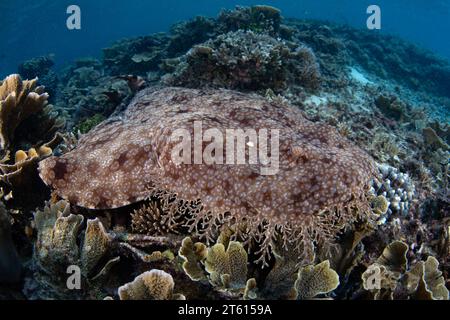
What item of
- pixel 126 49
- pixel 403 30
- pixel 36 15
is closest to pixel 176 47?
pixel 126 49

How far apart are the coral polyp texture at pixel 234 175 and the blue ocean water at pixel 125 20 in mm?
36254

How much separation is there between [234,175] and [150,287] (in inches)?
50.9

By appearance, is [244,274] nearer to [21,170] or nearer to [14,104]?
[21,170]

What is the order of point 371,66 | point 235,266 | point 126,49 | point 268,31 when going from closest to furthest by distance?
point 235,266, point 268,31, point 126,49, point 371,66

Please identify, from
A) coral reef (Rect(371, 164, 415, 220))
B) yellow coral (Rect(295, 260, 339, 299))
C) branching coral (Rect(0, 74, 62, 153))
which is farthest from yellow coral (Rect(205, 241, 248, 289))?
branching coral (Rect(0, 74, 62, 153))

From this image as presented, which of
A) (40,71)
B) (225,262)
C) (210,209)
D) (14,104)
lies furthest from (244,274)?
(40,71)

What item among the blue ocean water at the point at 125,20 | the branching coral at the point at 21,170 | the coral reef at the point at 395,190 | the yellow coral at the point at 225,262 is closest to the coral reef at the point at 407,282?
the coral reef at the point at 395,190

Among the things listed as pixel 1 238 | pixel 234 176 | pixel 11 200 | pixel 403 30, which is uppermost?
pixel 403 30

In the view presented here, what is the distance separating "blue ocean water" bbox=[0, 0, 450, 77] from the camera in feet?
199

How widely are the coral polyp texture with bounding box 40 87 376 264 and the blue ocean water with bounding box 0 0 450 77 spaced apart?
36.3m

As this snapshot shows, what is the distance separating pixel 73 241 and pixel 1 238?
0.69 meters

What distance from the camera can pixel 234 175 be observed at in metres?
3.20
